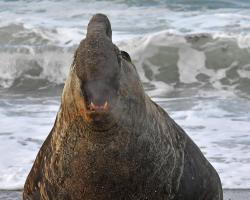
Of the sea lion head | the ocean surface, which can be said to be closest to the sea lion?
the sea lion head

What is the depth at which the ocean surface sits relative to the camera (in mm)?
8289

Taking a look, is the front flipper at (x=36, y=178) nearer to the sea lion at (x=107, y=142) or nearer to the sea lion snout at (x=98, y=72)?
the sea lion at (x=107, y=142)

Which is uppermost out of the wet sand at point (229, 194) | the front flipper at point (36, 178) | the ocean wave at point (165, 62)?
the front flipper at point (36, 178)

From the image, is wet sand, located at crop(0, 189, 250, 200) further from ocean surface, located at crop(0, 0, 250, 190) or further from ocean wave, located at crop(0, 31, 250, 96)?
ocean wave, located at crop(0, 31, 250, 96)

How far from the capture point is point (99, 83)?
296 cm

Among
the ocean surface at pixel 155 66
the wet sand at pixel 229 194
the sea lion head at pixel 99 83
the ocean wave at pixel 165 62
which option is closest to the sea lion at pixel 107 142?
the sea lion head at pixel 99 83

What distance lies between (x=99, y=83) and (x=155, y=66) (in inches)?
431

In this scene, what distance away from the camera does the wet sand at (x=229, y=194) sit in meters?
6.44

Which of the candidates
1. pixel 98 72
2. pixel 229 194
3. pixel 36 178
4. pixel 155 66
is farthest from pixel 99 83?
pixel 155 66

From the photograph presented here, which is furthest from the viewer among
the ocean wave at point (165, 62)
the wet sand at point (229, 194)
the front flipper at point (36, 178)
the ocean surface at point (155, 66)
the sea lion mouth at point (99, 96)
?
the ocean wave at point (165, 62)

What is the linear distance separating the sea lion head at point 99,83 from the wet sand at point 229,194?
3413 millimetres

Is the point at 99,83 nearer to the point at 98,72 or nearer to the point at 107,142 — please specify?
the point at 98,72

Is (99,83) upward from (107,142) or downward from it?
upward

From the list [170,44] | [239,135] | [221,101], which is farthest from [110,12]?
[239,135]
